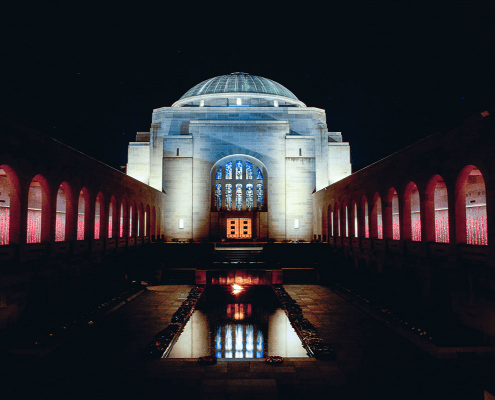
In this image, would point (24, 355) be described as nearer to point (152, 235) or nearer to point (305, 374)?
point (305, 374)

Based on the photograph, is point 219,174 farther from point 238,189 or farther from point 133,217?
point 133,217

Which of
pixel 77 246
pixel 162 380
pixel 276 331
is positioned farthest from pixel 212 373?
pixel 77 246

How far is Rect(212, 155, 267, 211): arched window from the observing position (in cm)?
2622

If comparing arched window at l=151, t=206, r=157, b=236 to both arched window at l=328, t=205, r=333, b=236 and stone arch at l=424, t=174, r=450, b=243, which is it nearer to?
arched window at l=328, t=205, r=333, b=236

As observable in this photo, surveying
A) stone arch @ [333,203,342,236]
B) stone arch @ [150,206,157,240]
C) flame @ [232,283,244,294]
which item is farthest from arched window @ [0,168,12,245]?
stone arch @ [333,203,342,236]

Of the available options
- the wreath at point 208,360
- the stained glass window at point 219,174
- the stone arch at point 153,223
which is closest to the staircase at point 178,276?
the stone arch at point 153,223

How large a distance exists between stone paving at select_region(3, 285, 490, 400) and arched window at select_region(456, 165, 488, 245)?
10.8 feet

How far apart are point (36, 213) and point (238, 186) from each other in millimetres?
15553

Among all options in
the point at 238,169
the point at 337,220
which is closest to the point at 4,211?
the point at 337,220

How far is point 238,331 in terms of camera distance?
372 inches

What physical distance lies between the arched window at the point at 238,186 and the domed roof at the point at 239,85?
358 inches

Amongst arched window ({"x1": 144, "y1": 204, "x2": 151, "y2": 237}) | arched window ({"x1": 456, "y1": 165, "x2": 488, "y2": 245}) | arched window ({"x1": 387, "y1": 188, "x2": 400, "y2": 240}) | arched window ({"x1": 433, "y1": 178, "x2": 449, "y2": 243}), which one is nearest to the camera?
arched window ({"x1": 456, "y1": 165, "x2": 488, "y2": 245})

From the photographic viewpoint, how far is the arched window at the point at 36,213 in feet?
33.4

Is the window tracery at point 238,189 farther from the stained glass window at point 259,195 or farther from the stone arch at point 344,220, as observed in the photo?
the stone arch at point 344,220
